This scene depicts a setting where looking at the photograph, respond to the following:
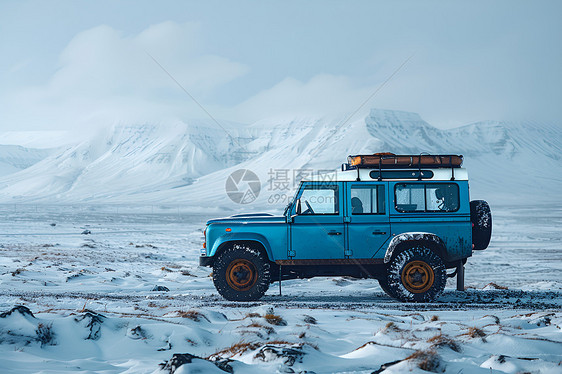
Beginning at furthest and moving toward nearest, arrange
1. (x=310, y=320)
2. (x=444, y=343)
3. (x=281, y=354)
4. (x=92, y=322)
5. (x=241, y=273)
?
(x=241, y=273), (x=310, y=320), (x=92, y=322), (x=444, y=343), (x=281, y=354)

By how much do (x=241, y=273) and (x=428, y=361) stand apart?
5.14 m

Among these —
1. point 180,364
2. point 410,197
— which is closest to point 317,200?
point 410,197

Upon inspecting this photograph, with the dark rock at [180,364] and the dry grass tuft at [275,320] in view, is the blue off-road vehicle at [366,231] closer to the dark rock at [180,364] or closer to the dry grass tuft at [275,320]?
the dry grass tuft at [275,320]

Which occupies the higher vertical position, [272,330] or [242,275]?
[242,275]

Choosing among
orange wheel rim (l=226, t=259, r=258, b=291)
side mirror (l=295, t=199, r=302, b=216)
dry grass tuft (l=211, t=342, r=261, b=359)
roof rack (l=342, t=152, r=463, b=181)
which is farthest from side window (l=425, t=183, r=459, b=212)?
dry grass tuft (l=211, t=342, r=261, b=359)

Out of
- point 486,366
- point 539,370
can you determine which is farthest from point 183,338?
point 539,370

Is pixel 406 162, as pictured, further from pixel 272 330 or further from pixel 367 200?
pixel 272 330

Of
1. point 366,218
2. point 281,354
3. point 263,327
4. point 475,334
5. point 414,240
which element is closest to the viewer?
point 281,354

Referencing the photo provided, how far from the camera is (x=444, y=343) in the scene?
18.0 ft

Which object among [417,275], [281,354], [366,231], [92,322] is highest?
[366,231]

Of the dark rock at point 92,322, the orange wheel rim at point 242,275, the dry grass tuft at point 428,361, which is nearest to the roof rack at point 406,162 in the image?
the orange wheel rim at point 242,275

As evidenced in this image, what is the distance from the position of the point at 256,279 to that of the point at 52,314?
12.2 feet

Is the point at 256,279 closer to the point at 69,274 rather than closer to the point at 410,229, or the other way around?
the point at 410,229

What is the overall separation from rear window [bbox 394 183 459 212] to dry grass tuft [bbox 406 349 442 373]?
4778 mm
